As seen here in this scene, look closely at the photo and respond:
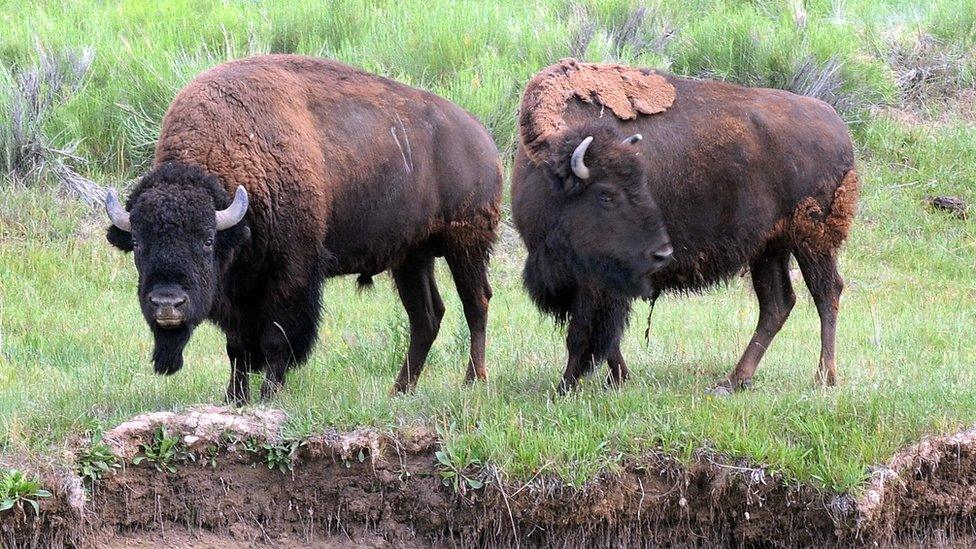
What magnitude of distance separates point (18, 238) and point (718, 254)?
6.91 metres

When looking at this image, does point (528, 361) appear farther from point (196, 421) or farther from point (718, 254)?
point (196, 421)

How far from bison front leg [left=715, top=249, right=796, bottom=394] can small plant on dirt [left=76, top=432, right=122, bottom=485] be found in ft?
12.8

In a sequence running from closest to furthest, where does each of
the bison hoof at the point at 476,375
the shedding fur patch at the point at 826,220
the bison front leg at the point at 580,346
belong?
the bison front leg at the point at 580,346 < the shedding fur patch at the point at 826,220 < the bison hoof at the point at 476,375

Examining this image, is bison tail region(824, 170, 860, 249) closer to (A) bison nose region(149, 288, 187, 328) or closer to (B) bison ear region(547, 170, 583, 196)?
(B) bison ear region(547, 170, 583, 196)

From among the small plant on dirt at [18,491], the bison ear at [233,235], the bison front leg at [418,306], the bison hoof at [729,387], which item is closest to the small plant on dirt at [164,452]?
the small plant on dirt at [18,491]

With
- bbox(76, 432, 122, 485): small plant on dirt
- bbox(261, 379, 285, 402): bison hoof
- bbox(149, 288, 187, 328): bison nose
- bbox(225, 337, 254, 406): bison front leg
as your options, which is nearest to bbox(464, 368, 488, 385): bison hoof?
bbox(261, 379, 285, 402): bison hoof

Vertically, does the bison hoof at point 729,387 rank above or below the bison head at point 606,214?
below

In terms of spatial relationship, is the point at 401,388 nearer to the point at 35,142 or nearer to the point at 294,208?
the point at 294,208

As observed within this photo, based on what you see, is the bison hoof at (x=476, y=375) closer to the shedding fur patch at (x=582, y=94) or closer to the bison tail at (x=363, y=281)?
the bison tail at (x=363, y=281)

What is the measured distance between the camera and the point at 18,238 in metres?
11.2

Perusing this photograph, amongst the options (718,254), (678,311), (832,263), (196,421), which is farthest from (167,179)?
(678,311)

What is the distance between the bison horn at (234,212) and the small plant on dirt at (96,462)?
1.28 meters

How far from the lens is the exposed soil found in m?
5.89

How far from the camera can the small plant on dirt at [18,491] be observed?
543 cm
